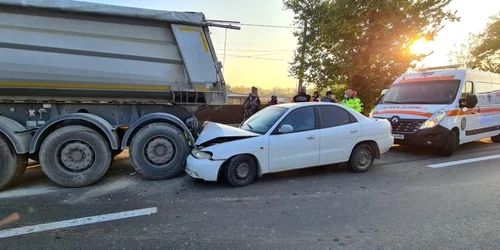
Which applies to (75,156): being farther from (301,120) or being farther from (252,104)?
(252,104)

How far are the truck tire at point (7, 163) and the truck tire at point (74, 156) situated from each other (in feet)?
1.13

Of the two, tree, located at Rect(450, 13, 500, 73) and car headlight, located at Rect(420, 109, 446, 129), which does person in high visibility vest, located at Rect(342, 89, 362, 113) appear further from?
tree, located at Rect(450, 13, 500, 73)

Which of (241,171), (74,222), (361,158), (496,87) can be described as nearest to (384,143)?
(361,158)

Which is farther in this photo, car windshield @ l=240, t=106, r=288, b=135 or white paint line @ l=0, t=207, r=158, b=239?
car windshield @ l=240, t=106, r=288, b=135

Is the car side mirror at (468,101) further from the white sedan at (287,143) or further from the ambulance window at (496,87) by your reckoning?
the white sedan at (287,143)

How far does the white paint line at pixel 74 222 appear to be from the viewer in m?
3.06

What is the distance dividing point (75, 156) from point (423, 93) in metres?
8.16

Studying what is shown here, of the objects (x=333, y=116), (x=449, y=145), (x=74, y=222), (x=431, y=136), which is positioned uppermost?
(x=333, y=116)

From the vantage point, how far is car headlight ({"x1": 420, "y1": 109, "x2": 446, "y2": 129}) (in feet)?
21.6

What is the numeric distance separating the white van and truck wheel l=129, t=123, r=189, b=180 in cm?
536

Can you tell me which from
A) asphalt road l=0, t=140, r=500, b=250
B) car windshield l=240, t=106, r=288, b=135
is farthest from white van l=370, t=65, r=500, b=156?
car windshield l=240, t=106, r=288, b=135

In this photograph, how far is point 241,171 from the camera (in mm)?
4551

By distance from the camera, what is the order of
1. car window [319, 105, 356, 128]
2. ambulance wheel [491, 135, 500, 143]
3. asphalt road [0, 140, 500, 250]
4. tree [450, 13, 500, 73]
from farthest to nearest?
tree [450, 13, 500, 73] → ambulance wheel [491, 135, 500, 143] → car window [319, 105, 356, 128] → asphalt road [0, 140, 500, 250]

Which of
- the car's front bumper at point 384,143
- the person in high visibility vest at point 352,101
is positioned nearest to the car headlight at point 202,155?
the car's front bumper at point 384,143
